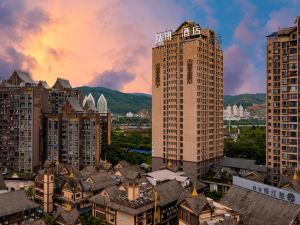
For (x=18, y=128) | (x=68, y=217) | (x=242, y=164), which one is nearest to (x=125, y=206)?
(x=68, y=217)

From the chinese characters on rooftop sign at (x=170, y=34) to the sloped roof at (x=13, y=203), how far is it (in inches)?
1767

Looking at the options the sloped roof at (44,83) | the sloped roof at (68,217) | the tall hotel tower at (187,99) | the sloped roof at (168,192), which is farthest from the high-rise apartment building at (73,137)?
the sloped roof at (68,217)

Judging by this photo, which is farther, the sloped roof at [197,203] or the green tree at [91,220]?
the green tree at [91,220]

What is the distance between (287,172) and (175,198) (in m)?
22.7

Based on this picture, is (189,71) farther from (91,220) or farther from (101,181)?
(91,220)

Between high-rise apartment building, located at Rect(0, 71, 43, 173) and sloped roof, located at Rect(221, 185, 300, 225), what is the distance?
53.4 metres

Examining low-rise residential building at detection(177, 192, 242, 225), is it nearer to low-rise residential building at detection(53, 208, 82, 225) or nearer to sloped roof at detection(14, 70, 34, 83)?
low-rise residential building at detection(53, 208, 82, 225)

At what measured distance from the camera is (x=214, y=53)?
72938mm

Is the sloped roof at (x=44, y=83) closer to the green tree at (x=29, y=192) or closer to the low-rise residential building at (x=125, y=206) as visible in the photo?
the green tree at (x=29, y=192)

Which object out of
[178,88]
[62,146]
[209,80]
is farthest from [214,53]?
[62,146]

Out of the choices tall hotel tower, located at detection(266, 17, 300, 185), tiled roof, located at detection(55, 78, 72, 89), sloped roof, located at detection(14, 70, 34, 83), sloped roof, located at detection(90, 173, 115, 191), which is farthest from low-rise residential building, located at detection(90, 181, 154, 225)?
tiled roof, located at detection(55, 78, 72, 89)

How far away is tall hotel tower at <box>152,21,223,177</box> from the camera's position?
217ft

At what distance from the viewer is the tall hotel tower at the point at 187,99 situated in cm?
6600

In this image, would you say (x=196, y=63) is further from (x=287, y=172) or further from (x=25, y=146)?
(x=25, y=146)
